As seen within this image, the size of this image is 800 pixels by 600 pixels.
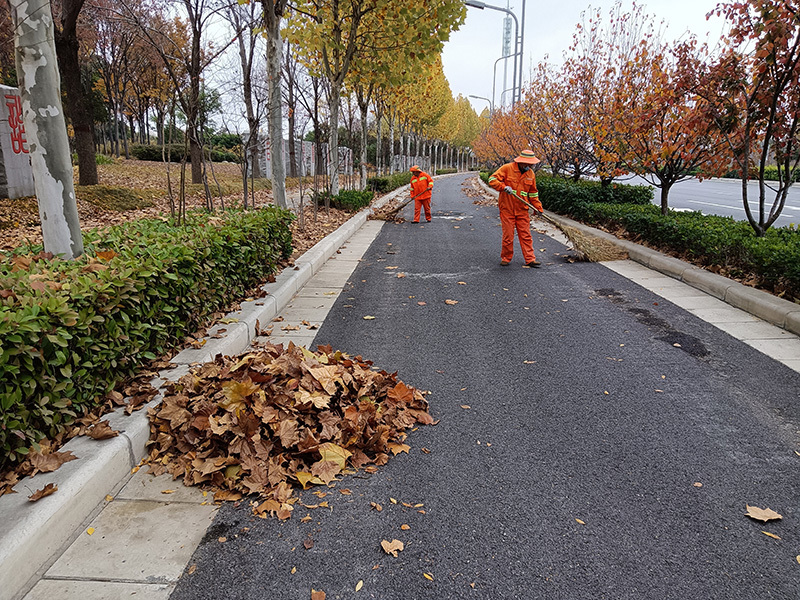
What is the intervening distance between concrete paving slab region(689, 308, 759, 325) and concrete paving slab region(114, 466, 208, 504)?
494 cm

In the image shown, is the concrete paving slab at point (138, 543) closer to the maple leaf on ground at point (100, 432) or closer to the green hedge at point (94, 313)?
the maple leaf on ground at point (100, 432)

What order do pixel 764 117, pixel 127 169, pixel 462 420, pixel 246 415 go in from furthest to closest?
1. pixel 127 169
2. pixel 764 117
3. pixel 462 420
4. pixel 246 415

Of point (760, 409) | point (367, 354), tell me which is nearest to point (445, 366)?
point (367, 354)

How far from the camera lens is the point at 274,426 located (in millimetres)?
2951

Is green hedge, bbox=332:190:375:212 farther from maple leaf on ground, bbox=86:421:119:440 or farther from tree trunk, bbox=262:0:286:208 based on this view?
maple leaf on ground, bbox=86:421:119:440

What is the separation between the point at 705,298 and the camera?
6.39 m

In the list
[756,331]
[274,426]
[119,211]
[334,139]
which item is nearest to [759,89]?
[756,331]

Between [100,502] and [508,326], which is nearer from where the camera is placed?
[100,502]

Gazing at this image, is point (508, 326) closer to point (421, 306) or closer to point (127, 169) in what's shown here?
point (421, 306)

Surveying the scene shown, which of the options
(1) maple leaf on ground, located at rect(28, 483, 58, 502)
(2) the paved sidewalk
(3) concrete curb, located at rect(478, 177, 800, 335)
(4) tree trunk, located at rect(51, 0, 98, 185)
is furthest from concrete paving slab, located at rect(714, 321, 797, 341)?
(4) tree trunk, located at rect(51, 0, 98, 185)

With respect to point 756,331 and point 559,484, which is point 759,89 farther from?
point 559,484

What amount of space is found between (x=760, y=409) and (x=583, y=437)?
133 centimetres

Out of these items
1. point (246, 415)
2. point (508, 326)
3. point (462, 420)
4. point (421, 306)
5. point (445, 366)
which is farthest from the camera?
point (421, 306)

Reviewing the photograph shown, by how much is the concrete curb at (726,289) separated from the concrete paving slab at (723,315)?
102mm
